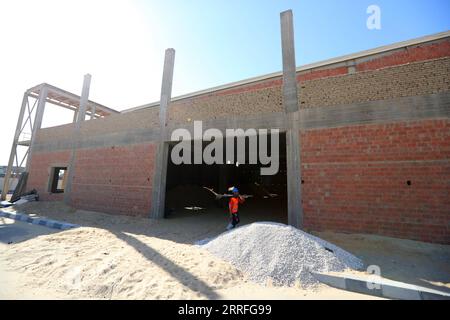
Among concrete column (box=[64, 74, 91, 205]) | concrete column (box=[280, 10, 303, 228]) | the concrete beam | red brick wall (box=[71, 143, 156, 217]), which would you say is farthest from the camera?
the concrete beam

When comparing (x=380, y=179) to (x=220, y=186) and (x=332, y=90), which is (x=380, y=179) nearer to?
(x=332, y=90)

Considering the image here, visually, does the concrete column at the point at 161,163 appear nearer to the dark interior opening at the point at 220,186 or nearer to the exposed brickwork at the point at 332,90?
the exposed brickwork at the point at 332,90

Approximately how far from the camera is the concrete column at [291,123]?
6.71 metres

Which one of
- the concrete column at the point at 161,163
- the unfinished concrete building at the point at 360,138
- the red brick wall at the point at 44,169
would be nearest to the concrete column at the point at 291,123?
the unfinished concrete building at the point at 360,138

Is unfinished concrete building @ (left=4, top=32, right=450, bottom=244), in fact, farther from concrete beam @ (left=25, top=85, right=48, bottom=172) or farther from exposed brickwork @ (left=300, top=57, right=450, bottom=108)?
concrete beam @ (left=25, top=85, right=48, bottom=172)

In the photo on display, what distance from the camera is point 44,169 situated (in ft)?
45.1

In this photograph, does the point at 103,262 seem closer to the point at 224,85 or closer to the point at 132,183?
the point at 132,183

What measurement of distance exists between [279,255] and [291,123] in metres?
4.23

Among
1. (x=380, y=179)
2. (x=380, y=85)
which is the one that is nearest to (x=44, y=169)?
(x=380, y=179)

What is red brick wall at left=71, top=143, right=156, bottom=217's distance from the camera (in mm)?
9492

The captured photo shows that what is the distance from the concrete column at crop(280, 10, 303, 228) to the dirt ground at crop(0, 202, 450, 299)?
1.06 metres

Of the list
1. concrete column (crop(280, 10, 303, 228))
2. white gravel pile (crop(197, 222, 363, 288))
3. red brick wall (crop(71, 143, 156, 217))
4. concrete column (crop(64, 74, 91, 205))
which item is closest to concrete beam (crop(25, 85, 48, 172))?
concrete column (crop(64, 74, 91, 205))

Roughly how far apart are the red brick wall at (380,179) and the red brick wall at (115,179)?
21.1 ft

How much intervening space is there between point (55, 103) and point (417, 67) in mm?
21959
